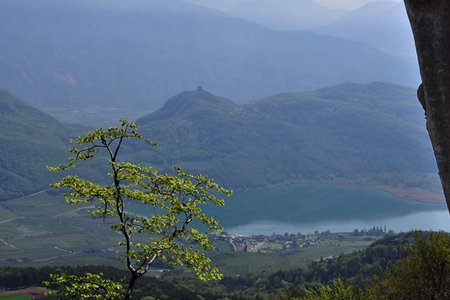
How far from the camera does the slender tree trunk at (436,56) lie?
216 inches

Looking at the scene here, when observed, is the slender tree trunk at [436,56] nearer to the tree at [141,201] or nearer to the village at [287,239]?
the tree at [141,201]

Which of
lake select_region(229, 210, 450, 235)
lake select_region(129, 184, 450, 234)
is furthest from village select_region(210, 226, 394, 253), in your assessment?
lake select_region(129, 184, 450, 234)

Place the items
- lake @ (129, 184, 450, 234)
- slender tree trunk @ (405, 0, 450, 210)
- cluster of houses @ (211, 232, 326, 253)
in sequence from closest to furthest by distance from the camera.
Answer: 1. slender tree trunk @ (405, 0, 450, 210)
2. cluster of houses @ (211, 232, 326, 253)
3. lake @ (129, 184, 450, 234)

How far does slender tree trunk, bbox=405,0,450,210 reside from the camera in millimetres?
5492

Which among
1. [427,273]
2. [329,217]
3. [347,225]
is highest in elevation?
[329,217]

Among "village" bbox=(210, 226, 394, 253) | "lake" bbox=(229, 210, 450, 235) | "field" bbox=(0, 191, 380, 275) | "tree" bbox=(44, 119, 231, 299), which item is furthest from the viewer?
"lake" bbox=(229, 210, 450, 235)

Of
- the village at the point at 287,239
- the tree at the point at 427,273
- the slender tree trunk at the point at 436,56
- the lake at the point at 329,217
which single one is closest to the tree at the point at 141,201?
the slender tree trunk at the point at 436,56

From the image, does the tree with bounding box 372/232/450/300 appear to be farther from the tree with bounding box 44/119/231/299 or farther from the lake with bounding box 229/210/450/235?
the lake with bounding box 229/210/450/235

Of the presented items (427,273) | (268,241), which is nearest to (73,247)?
(268,241)

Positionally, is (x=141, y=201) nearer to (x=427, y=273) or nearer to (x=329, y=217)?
(x=427, y=273)

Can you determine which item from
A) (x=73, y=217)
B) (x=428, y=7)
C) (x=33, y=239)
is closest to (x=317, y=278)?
(x=428, y=7)

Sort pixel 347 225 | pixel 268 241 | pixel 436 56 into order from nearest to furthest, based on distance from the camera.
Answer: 1. pixel 436 56
2. pixel 268 241
3. pixel 347 225

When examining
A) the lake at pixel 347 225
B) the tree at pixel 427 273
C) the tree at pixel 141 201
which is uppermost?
the lake at pixel 347 225

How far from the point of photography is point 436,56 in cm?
554
